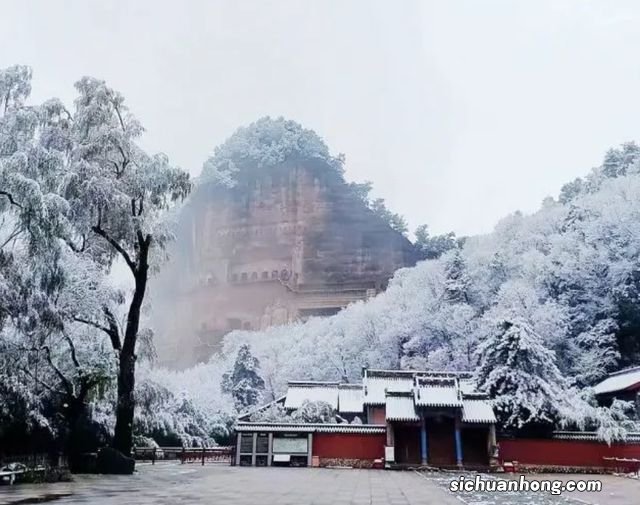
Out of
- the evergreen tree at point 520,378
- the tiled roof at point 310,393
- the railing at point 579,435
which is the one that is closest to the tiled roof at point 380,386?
the tiled roof at point 310,393

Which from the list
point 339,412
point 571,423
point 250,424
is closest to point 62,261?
point 250,424

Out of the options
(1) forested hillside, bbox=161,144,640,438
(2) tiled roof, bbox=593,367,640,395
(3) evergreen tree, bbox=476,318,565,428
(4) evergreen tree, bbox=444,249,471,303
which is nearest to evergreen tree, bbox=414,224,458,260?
(1) forested hillside, bbox=161,144,640,438

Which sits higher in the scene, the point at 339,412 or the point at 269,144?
the point at 269,144

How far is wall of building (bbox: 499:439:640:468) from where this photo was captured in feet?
70.1

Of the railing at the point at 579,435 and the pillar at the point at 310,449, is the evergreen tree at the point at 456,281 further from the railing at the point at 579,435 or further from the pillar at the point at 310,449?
the pillar at the point at 310,449

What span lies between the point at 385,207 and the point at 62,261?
6387 centimetres

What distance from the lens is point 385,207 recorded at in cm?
7475

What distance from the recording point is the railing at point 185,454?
2475cm

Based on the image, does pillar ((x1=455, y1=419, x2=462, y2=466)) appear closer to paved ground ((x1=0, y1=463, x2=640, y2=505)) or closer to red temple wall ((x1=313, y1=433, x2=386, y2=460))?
red temple wall ((x1=313, y1=433, x2=386, y2=460))

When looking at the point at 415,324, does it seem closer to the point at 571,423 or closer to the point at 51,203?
the point at 571,423

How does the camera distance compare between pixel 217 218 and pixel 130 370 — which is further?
pixel 217 218

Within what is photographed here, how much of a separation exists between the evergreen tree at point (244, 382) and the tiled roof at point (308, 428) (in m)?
16.2

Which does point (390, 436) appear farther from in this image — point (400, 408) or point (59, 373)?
point (59, 373)

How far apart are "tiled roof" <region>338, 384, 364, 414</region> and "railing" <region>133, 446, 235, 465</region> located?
6.97 metres
